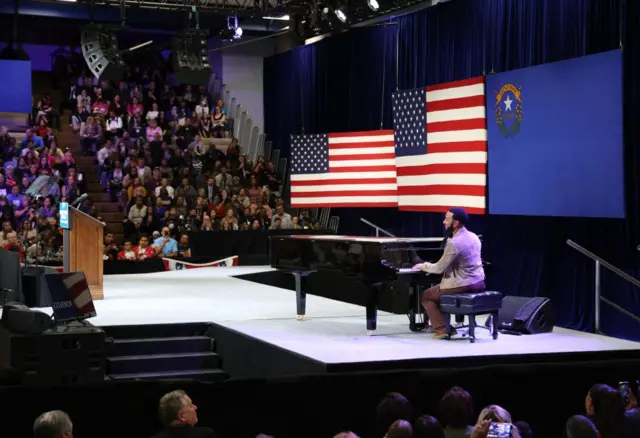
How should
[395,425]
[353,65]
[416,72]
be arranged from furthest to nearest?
[353,65]
[416,72]
[395,425]

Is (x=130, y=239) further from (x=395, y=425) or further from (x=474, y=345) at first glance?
(x=395, y=425)

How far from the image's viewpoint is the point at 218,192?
20.9 meters

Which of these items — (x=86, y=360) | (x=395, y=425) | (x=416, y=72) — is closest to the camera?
(x=395, y=425)

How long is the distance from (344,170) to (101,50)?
4.57m

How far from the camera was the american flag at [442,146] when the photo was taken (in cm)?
1395

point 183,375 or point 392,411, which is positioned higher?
point 392,411

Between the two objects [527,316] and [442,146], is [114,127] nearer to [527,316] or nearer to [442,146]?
[442,146]

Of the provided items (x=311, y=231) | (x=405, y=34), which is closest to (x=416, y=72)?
(x=405, y=34)

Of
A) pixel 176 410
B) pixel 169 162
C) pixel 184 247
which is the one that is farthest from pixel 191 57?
pixel 176 410

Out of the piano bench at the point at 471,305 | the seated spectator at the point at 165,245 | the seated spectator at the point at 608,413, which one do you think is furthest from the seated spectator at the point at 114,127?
the seated spectator at the point at 608,413

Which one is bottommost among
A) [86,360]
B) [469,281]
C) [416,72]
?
[86,360]

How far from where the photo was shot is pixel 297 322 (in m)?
11.9

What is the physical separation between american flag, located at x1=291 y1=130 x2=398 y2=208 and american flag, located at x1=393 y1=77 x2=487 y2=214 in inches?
31.4

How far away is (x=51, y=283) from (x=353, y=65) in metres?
9.70
